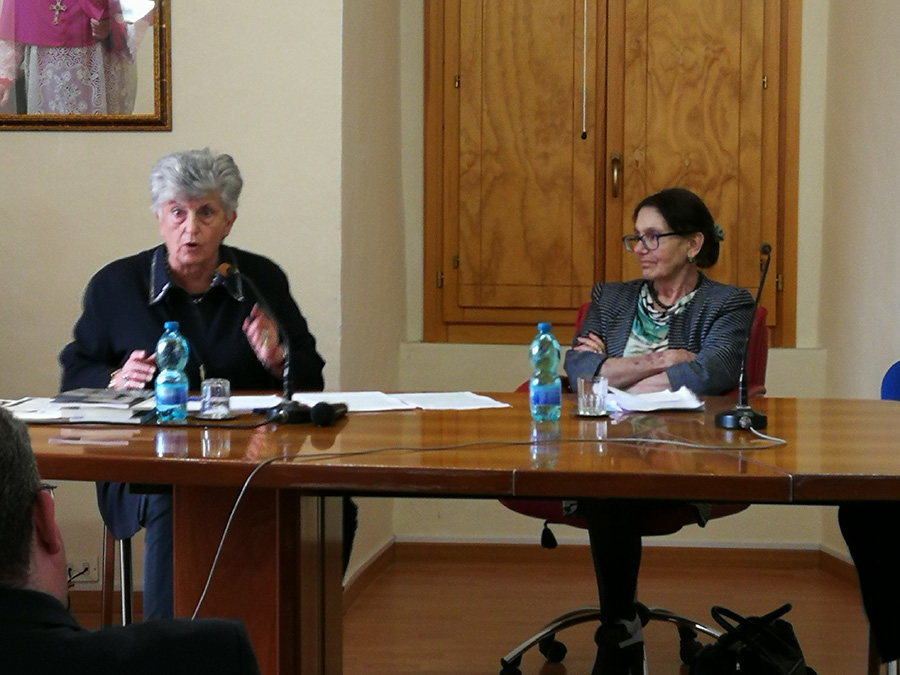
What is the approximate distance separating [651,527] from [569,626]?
427 mm

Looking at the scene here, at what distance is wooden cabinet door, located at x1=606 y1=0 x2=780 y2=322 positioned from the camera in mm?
4125

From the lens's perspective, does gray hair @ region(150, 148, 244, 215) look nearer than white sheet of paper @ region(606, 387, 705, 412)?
No

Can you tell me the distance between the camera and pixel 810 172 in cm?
416

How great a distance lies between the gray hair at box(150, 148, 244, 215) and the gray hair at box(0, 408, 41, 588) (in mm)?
1828

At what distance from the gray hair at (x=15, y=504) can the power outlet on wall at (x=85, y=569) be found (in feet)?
8.61

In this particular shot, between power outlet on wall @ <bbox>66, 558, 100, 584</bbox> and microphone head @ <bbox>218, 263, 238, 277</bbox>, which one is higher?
microphone head @ <bbox>218, 263, 238, 277</bbox>

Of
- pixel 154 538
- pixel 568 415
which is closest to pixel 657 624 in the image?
pixel 568 415

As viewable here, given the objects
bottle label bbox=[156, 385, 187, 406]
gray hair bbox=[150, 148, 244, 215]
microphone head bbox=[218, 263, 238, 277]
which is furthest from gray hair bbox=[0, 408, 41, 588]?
gray hair bbox=[150, 148, 244, 215]

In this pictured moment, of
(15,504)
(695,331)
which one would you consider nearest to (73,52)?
(695,331)

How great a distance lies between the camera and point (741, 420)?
A: 1.93 metres

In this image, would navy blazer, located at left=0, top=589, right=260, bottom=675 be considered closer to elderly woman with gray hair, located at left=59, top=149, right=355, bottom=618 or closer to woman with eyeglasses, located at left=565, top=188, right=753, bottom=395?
elderly woman with gray hair, located at left=59, top=149, right=355, bottom=618

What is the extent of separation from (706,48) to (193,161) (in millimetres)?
2253

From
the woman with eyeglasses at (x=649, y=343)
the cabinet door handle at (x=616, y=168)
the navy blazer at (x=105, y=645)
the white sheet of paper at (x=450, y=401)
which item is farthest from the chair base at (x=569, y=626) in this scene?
the navy blazer at (x=105, y=645)

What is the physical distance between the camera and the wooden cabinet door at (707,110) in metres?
4.12
